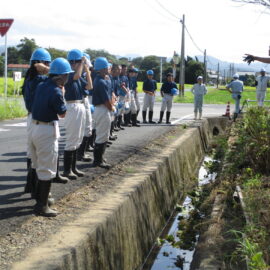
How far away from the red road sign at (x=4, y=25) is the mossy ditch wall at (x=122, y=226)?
336 inches

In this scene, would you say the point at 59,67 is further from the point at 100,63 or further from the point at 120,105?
the point at 120,105

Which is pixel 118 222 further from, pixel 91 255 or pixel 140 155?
pixel 140 155

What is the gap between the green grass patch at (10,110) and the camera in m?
16.8

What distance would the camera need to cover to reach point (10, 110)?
17328 mm

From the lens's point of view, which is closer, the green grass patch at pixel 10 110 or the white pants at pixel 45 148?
the white pants at pixel 45 148

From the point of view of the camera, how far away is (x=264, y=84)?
721 inches

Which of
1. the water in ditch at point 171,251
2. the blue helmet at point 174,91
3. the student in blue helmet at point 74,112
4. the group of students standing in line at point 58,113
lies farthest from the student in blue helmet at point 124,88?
the student in blue helmet at point 74,112

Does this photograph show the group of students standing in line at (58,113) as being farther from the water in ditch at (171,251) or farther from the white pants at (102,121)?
the water in ditch at (171,251)

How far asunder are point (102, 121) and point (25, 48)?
68072 mm

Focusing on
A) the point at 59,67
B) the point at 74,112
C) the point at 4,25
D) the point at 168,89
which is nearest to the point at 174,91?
the point at 168,89

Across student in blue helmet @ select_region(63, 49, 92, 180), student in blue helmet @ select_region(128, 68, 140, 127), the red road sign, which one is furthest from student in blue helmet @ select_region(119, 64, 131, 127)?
student in blue helmet @ select_region(63, 49, 92, 180)

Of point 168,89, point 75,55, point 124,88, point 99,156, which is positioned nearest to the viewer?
point 75,55

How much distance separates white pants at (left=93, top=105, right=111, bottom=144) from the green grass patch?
9690 mm

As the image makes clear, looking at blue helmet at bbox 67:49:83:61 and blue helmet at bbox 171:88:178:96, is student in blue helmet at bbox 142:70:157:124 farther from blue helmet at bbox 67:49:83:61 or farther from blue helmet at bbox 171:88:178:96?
blue helmet at bbox 67:49:83:61
